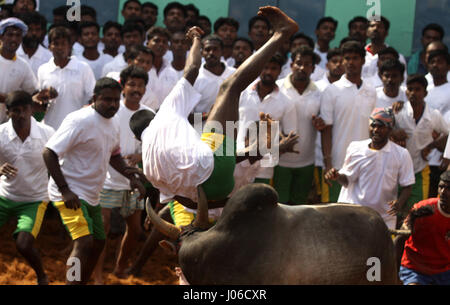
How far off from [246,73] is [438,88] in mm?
3614

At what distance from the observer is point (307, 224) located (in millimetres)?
2783

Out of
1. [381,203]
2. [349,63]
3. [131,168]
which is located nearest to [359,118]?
[349,63]

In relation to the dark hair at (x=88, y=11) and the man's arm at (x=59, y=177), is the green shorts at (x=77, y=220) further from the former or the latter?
the dark hair at (x=88, y=11)

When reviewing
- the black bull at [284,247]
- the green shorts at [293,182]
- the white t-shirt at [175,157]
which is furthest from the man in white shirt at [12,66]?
the black bull at [284,247]

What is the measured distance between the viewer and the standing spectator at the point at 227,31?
327 inches

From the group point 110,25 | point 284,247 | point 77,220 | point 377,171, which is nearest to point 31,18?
point 110,25

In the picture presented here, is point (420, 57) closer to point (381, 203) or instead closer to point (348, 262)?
point (381, 203)

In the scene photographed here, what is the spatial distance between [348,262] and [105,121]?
132 inches

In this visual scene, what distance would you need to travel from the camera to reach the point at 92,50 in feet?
25.7

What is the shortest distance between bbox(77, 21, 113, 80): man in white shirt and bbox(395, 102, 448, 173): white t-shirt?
3582 millimetres

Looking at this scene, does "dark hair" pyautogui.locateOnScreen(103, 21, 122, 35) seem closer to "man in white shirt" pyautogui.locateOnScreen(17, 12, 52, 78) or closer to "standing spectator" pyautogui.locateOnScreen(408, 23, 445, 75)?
"man in white shirt" pyautogui.locateOnScreen(17, 12, 52, 78)

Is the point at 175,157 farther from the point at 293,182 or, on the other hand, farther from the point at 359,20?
the point at 359,20

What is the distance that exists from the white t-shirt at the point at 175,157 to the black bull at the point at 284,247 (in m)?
0.93

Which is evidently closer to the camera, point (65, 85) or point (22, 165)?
point (22, 165)
